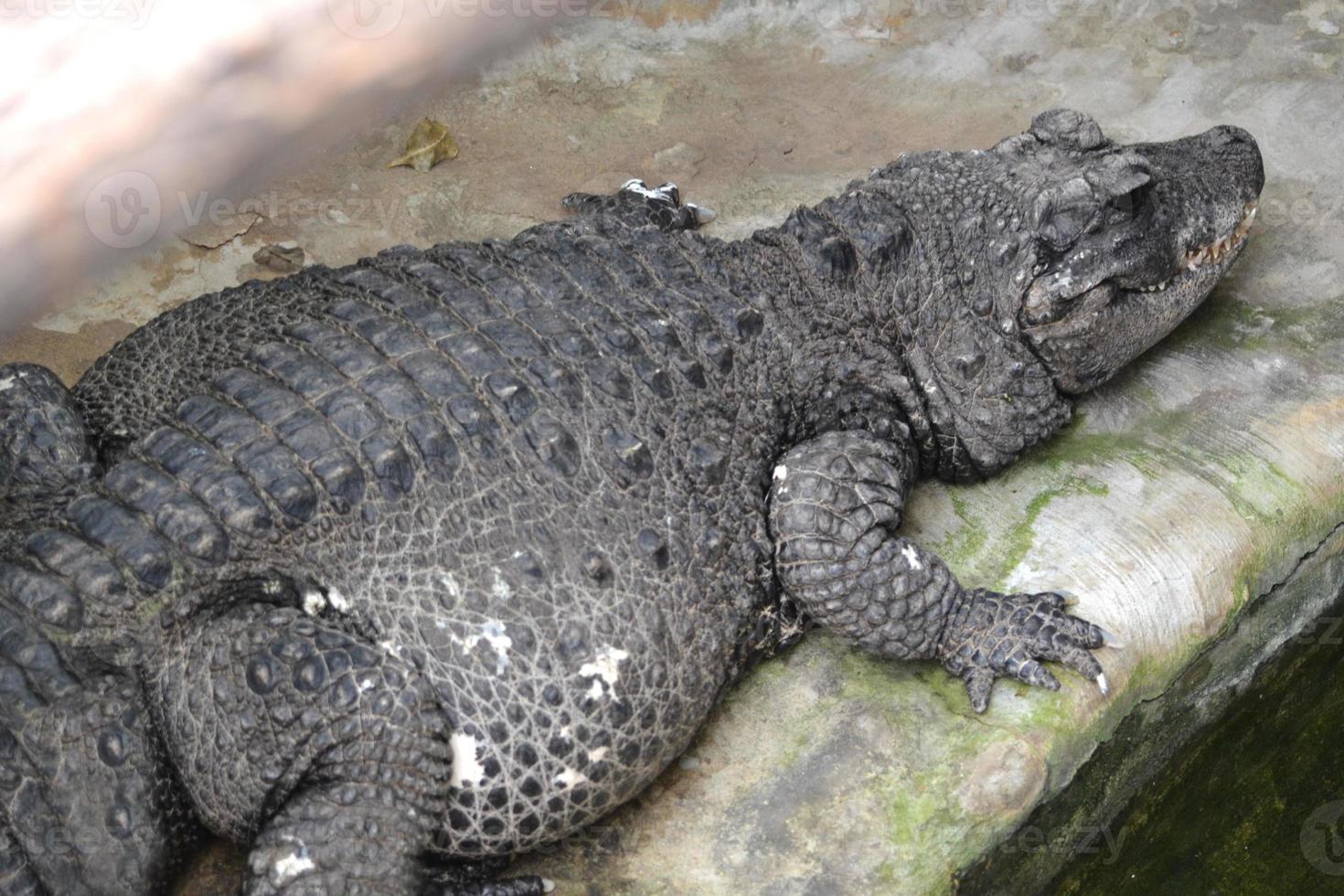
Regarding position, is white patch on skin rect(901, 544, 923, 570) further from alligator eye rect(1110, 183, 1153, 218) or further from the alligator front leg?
alligator eye rect(1110, 183, 1153, 218)

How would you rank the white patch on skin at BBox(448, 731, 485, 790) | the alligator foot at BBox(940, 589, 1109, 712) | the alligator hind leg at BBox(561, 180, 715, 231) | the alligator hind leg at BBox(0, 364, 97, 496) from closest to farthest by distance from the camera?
1. the white patch on skin at BBox(448, 731, 485, 790)
2. the alligator hind leg at BBox(0, 364, 97, 496)
3. the alligator foot at BBox(940, 589, 1109, 712)
4. the alligator hind leg at BBox(561, 180, 715, 231)

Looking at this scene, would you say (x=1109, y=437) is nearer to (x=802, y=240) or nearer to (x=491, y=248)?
(x=802, y=240)

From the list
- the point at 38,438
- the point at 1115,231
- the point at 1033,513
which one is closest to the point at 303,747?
the point at 38,438

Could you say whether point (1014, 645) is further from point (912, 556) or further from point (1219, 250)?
point (1219, 250)

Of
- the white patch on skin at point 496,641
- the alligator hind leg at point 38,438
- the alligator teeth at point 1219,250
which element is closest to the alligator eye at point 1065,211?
the alligator teeth at point 1219,250

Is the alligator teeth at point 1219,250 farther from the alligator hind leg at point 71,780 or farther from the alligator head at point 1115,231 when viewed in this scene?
the alligator hind leg at point 71,780

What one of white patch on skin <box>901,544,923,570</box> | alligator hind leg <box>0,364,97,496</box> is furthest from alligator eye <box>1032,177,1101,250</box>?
alligator hind leg <box>0,364,97,496</box>
